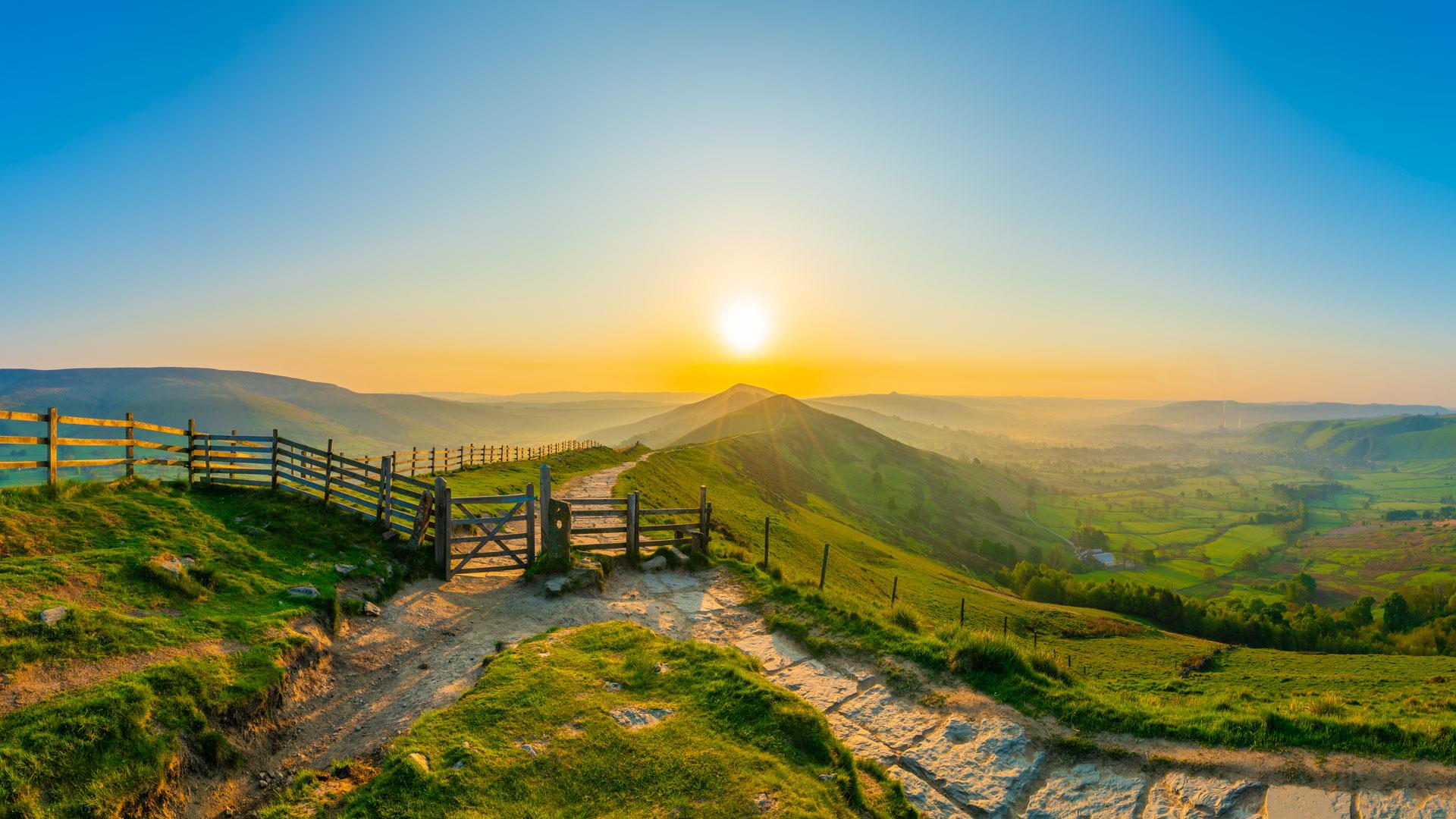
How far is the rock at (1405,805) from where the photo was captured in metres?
7.16

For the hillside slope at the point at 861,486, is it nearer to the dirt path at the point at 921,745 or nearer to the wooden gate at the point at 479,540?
the wooden gate at the point at 479,540

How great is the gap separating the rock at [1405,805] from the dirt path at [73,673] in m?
17.0

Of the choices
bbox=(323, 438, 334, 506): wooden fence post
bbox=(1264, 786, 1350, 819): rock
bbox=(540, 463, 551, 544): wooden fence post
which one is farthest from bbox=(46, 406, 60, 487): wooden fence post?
bbox=(1264, 786, 1350, 819): rock

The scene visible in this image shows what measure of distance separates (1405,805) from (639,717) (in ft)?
33.4

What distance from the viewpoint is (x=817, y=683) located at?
11.6m

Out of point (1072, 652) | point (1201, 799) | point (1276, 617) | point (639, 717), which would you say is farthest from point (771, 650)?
point (1276, 617)

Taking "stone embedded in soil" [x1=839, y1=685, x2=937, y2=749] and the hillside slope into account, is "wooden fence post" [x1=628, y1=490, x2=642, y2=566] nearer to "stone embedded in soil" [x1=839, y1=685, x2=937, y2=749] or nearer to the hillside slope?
"stone embedded in soil" [x1=839, y1=685, x2=937, y2=749]

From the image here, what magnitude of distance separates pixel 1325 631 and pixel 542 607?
105 metres

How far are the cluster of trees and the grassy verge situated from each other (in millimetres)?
68526

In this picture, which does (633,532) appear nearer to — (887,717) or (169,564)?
(887,717)

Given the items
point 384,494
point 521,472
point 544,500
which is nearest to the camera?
point 544,500

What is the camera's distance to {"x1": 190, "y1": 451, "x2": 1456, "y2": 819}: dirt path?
25.4 ft

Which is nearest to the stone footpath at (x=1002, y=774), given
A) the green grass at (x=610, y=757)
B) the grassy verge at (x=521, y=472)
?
the green grass at (x=610, y=757)

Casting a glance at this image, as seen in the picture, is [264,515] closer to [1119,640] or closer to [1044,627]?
[1044,627]
